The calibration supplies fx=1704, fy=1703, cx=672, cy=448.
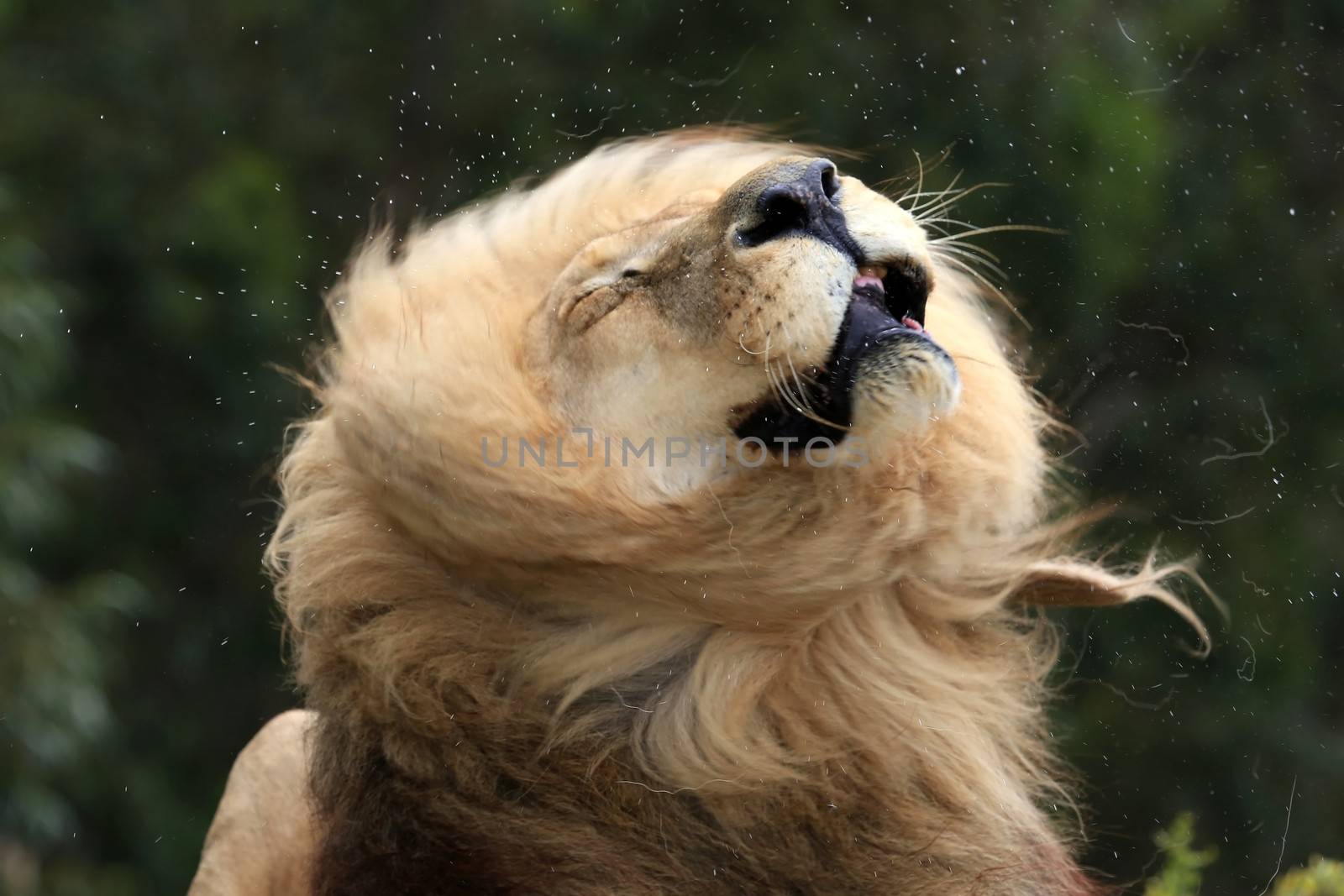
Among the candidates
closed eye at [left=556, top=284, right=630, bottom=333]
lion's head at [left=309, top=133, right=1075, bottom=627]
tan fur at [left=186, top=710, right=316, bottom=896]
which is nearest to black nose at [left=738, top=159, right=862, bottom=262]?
lion's head at [left=309, top=133, right=1075, bottom=627]

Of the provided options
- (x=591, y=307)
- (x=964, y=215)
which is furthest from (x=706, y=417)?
(x=964, y=215)

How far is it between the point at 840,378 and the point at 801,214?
21cm

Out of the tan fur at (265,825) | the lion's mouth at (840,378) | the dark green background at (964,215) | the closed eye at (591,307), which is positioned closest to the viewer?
the lion's mouth at (840,378)

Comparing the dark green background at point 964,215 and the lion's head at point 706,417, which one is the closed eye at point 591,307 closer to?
the lion's head at point 706,417

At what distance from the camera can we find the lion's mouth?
2.10 meters

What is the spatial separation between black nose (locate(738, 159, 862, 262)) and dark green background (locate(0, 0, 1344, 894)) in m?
3.79

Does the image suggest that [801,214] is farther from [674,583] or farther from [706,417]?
[674,583]

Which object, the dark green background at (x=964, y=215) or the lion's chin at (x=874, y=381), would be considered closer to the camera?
the lion's chin at (x=874, y=381)

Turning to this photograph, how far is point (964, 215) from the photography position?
614 cm

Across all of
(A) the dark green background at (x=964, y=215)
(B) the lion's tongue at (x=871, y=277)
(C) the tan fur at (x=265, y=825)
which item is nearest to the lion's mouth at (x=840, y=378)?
(B) the lion's tongue at (x=871, y=277)

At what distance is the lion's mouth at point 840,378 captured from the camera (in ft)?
6.89

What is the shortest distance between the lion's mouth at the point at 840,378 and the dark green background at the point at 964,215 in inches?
147

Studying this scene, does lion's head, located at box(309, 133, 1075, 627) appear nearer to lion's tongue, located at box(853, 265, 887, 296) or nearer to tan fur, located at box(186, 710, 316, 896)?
lion's tongue, located at box(853, 265, 887, 296)

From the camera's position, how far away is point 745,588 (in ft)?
7.29
